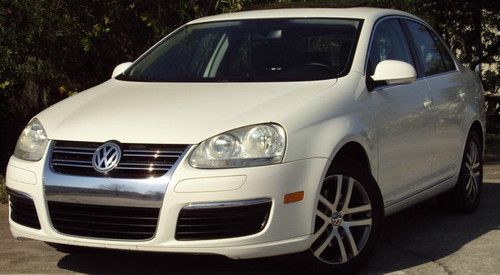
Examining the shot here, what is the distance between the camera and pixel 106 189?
5000 millimetres

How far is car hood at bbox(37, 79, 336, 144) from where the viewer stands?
200 inches

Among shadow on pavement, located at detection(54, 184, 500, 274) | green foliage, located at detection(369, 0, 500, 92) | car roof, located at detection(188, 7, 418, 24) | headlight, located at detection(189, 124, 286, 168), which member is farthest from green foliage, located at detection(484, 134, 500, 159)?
headlight, located at detection(189, 124, 286, 168)

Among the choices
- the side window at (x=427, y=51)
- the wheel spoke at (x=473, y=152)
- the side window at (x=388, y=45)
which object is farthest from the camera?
the wheel spoke at (x=473, y=152)

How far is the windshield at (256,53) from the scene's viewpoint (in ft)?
19.7

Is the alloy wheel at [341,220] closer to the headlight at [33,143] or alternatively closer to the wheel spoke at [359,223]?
the wheel spoke at [359,223]

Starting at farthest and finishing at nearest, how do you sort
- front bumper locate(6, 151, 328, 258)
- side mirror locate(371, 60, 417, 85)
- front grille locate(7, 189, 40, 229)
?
side mirror locate(371, 60, 417, 85), front grille locate(7, 189, 40, 229), front bumper locate(6, 151, 328, 258)

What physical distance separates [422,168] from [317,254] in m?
1.57

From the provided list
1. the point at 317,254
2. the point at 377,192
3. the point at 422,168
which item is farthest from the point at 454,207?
the point at 317,254

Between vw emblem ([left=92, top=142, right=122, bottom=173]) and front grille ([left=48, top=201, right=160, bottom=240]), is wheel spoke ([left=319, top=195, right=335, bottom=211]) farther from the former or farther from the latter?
vw emblem ([left=92, top=142, right=122, bottom=173])

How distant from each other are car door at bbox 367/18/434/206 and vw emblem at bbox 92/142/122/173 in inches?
66.2

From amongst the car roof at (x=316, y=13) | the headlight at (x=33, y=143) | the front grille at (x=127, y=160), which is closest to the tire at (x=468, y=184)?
the car roof at (x=316, y=13)

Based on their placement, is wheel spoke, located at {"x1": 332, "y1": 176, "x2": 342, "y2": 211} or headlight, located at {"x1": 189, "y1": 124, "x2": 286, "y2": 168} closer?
headlight, located at {"x1": 189, "y1": 124, "x2": 286, "y2": 168}

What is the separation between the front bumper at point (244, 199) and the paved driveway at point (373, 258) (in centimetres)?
24

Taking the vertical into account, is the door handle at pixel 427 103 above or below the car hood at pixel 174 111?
below
